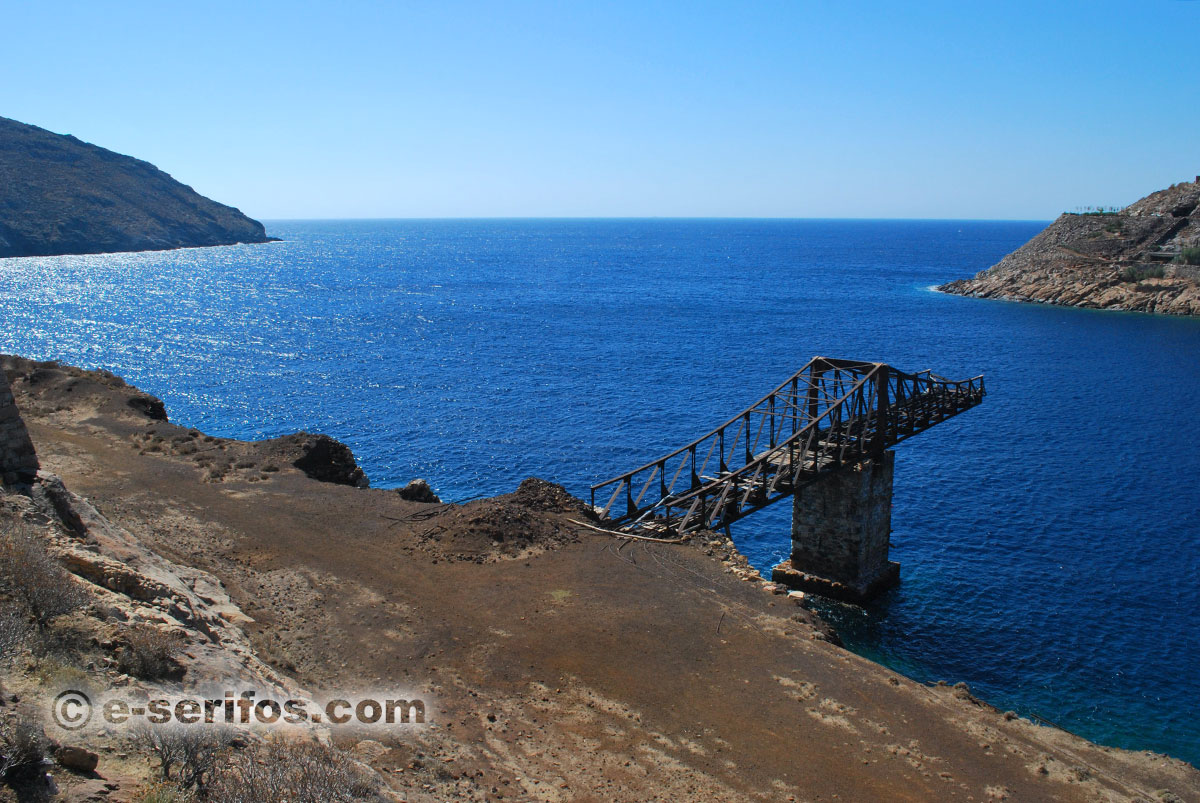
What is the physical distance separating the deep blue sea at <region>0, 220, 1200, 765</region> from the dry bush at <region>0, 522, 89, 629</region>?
26.3 metres

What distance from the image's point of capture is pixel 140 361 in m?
85.4

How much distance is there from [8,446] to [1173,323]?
131 m

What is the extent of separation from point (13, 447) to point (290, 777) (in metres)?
16.7

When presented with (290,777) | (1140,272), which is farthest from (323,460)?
(1140,272)

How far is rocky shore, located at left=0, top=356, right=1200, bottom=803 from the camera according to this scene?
1395cm

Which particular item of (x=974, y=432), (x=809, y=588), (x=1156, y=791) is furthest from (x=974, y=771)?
(x=974, y=432)

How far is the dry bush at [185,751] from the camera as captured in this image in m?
10.1

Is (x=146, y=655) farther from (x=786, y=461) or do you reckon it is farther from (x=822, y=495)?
(x=822, y=495)

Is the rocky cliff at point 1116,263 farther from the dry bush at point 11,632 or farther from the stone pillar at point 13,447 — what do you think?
the dry bush at point 11,632

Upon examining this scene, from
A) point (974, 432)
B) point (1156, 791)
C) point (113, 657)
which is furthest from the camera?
point (974, 432)

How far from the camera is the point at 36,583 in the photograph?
1348 centimetres

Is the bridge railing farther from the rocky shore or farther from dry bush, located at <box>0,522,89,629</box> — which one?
dry bush, located at <box>0,522,89,629</box>

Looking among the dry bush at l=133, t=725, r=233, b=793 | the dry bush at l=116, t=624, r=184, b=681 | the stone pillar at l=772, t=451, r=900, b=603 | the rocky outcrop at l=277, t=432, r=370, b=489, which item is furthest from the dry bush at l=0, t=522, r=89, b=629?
the stone pillar at l=772, t=451, r=900, b=603

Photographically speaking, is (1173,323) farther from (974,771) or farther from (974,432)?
(974,771)
